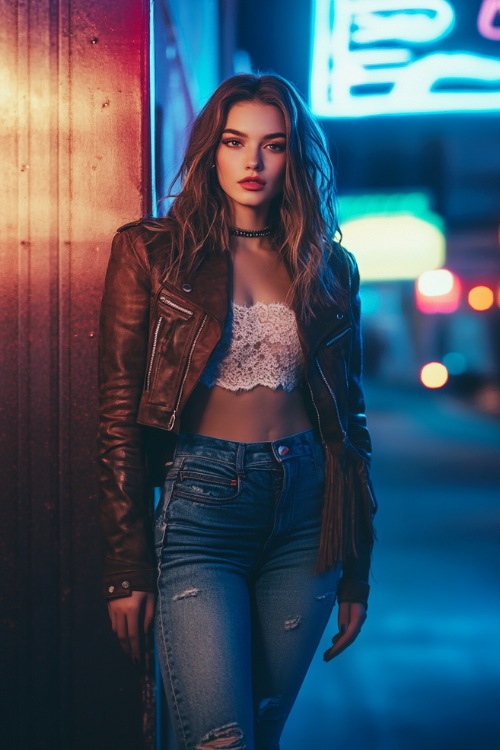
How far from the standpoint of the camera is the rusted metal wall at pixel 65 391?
7.86 ft

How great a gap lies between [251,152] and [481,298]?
2369 cm

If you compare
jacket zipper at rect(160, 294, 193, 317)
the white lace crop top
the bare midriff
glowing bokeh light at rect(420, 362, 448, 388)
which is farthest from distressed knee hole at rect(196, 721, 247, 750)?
glowing bokeh light at rect(420, 362, 448, 388)

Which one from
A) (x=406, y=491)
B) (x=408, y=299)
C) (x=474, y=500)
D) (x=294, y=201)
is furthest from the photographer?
(x=408, y=299)

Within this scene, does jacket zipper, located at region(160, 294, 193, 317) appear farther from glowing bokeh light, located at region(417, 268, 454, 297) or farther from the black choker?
glowing bokeh light, located at region(417, 268, 454, 297)

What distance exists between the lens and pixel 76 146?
94.8 inches

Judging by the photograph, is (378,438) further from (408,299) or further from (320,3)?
(408,299)

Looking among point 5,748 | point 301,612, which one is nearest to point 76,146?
point 301,612

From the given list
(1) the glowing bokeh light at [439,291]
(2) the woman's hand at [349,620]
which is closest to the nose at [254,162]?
(2) the woman's hand at [349,620]

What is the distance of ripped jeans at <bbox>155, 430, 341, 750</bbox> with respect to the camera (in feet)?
5.87

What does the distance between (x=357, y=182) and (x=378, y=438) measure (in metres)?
7.57

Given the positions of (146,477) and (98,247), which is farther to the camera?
(98,247)

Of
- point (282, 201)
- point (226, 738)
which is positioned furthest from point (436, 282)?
point (226, 738)

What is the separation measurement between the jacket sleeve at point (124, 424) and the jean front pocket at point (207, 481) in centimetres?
11

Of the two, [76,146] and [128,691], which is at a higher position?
[76,146]
